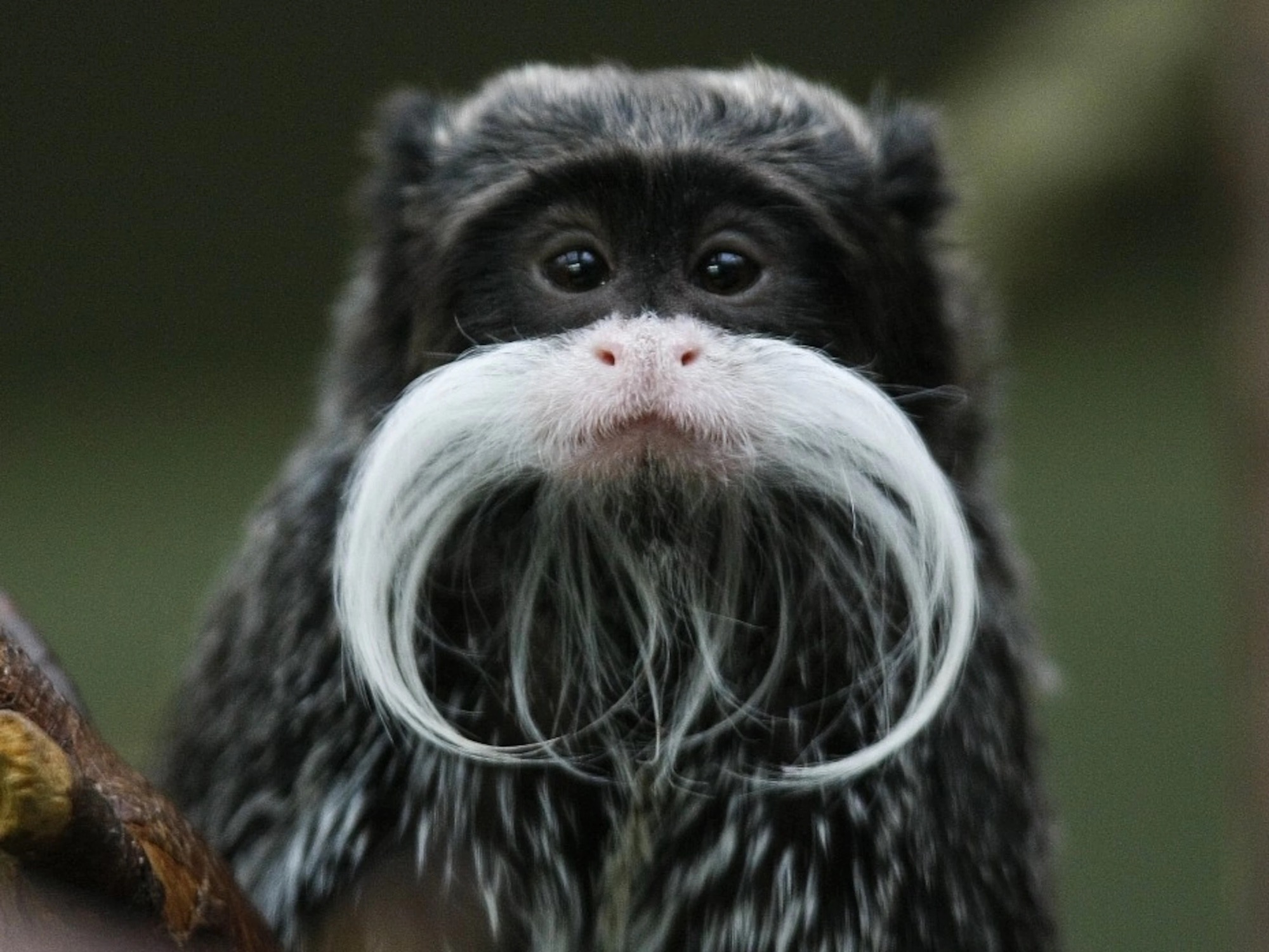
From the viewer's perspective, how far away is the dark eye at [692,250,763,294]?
250cm

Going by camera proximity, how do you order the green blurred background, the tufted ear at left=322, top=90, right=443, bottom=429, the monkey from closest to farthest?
1. the monkey
2. the tufted ear at left=322, top=90, right=443, bottom=429
3. the green blurred background

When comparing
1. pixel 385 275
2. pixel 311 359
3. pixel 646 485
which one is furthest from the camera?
pixel 311 359

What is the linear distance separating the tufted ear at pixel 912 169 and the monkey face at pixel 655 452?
0.03m

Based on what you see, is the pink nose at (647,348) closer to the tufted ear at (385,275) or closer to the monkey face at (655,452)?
the monkey face at (655,452)

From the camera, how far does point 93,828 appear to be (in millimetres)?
2045

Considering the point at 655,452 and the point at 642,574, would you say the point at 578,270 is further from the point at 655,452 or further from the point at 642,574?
the point at 642,574

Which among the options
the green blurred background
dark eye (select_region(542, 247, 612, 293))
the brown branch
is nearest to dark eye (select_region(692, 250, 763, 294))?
dark eye (select_region(542, 247, 612, 293))

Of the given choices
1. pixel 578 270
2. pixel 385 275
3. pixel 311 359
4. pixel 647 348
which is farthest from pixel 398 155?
pixel 311 359

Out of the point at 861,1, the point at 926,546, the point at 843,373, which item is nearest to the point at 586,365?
the point at 843,373

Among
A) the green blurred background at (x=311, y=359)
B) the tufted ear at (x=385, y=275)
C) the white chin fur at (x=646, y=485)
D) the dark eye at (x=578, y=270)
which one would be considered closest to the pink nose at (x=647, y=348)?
the white chin fur at (x=646, y=485)

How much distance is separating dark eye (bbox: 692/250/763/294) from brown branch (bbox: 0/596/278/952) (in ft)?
2.88

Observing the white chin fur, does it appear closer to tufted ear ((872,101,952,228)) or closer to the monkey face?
the monkey face

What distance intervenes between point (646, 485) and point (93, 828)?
755mm

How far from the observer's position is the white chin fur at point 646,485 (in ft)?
7.73
